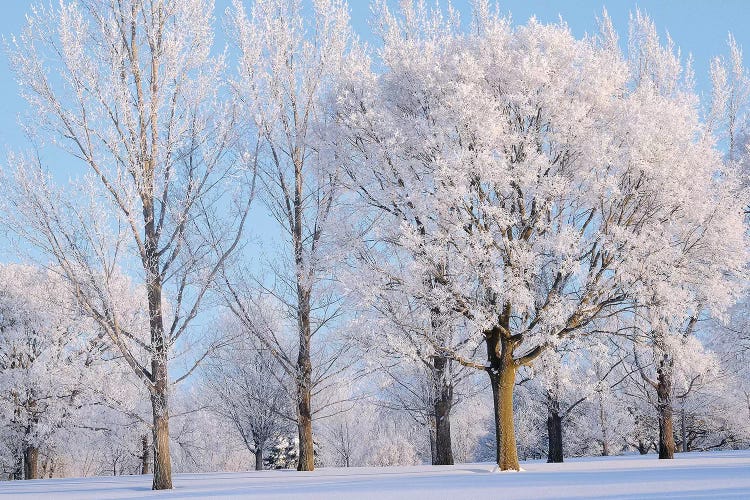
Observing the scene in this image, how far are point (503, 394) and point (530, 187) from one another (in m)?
4.94

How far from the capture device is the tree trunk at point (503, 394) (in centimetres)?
1628

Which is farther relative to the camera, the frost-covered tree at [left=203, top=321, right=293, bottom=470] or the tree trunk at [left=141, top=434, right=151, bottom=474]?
the tree trunk at [left=141, top=434, right=151, bottom=474]

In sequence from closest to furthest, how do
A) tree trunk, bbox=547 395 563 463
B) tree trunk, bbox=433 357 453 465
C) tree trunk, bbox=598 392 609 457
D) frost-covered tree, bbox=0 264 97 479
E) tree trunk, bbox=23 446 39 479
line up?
tree trunk, bbox=433 357 453 465, tree trunk, bbox=547 395 563 463, frost-covered tree, bbox=0 264 97 479, tree trunk, bbox=23 446 39 479, tree trunk, bbox=598 392 609 457

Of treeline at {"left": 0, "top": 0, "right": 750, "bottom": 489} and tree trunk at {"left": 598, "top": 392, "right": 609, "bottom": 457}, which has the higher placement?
treeline at {"left": 0, "top": 0, "right": 750, "bottom": 489}

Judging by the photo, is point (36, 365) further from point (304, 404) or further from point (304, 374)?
point (304, 374)

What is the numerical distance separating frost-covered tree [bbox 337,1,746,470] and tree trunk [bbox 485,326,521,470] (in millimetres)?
37

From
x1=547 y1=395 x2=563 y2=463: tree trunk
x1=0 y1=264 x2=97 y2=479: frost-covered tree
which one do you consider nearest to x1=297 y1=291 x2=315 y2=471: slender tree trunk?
x1=547 y1=395 x2=563 y2=463: tree trunk

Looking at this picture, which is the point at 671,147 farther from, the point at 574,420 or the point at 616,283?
the point at 574,420

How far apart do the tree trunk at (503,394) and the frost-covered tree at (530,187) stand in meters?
0.04

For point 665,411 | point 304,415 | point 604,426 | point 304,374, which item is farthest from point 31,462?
point 604,426

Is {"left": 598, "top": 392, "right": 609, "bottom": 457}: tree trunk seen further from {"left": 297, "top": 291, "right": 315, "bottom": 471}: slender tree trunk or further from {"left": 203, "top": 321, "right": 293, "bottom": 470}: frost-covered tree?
{"left": 297, "top": 291, "right": 315, "bottom": 471}: slender tree trunk

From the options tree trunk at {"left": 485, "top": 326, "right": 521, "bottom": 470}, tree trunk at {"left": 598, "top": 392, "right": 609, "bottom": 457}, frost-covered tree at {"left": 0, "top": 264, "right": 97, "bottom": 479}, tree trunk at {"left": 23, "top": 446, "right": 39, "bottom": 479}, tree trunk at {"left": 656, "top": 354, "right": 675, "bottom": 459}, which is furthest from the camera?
tree trunk at {"left": 598, "top": 392, "right": 609, "bottom": 457}

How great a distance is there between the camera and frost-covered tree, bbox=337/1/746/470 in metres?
15.3

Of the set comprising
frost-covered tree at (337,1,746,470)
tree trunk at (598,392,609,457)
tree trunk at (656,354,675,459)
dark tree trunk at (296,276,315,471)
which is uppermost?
frost-covered tree at (337,1,746,470)
